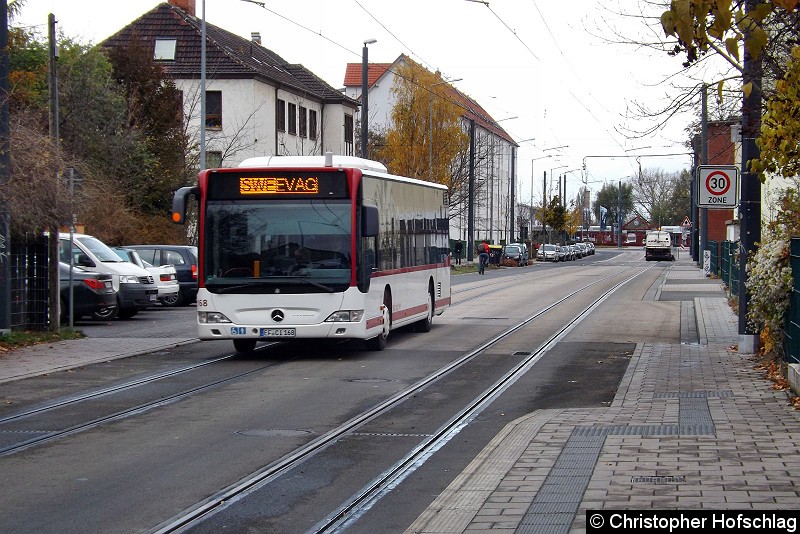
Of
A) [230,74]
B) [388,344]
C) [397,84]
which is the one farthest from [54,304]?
[397,84]

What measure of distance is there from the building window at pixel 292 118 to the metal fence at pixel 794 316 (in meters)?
45.6

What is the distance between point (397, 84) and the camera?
64125 millimetres

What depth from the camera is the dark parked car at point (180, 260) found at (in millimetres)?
30031

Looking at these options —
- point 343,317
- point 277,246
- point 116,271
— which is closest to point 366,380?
point 343,317

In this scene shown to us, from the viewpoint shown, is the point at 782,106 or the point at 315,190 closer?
the point at 782,106

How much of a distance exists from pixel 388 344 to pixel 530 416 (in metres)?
8.43

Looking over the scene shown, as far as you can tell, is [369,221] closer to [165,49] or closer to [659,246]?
[165,49]

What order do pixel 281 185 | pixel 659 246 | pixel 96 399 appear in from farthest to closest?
1. pixel 659 246
2. pixel 281 185
3. pixel 96 399

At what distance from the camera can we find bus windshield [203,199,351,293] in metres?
16.3

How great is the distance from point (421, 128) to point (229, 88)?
13.8 metres

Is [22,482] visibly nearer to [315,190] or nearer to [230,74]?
[315,190]

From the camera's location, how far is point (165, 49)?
181 ft

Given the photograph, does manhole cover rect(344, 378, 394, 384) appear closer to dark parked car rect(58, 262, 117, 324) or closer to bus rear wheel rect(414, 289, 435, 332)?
bus rear wheel rect(414, 289, 435, 332)

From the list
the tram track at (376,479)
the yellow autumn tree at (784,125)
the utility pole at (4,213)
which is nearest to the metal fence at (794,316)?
the yellow autumn tree at (784,125)
